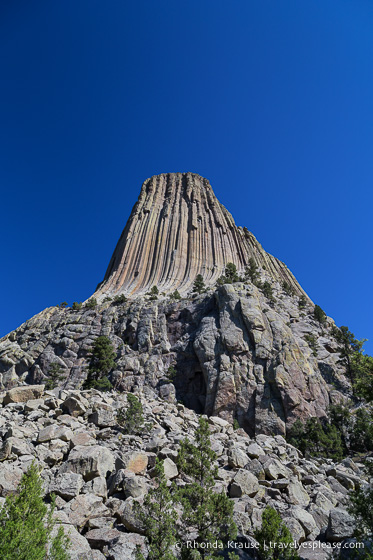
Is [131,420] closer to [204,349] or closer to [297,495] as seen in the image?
[297,495]

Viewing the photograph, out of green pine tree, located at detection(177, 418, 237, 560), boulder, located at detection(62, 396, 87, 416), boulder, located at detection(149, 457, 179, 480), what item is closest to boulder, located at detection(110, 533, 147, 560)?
green pine tree, located at detection(177, 418, 237, 560)

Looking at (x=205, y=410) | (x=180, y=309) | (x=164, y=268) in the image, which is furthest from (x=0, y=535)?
(x=164, y=268)

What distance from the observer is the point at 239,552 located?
32.6 feet

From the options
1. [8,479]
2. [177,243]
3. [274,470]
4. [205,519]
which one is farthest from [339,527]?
[177,243]

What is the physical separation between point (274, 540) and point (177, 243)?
7580 centimetres

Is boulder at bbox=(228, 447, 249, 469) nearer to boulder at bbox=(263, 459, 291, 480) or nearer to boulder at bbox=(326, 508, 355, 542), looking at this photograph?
boulder at bbox=(263, 459, 291, 480)

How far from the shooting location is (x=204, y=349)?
4219 cm

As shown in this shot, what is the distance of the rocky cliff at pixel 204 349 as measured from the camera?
3619 cm

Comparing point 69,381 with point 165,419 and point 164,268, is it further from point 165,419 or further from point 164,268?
point 164,268

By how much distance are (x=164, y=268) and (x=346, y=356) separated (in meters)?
46.7

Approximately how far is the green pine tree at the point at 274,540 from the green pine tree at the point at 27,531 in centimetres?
614

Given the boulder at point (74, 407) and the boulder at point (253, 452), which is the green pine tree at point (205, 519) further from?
the boulder at point (74, 407)

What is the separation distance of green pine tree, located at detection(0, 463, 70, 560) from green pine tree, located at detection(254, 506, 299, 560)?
614 centimetres

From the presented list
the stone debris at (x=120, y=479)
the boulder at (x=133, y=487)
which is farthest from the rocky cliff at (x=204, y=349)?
the boulder at (x=133, y=487)
